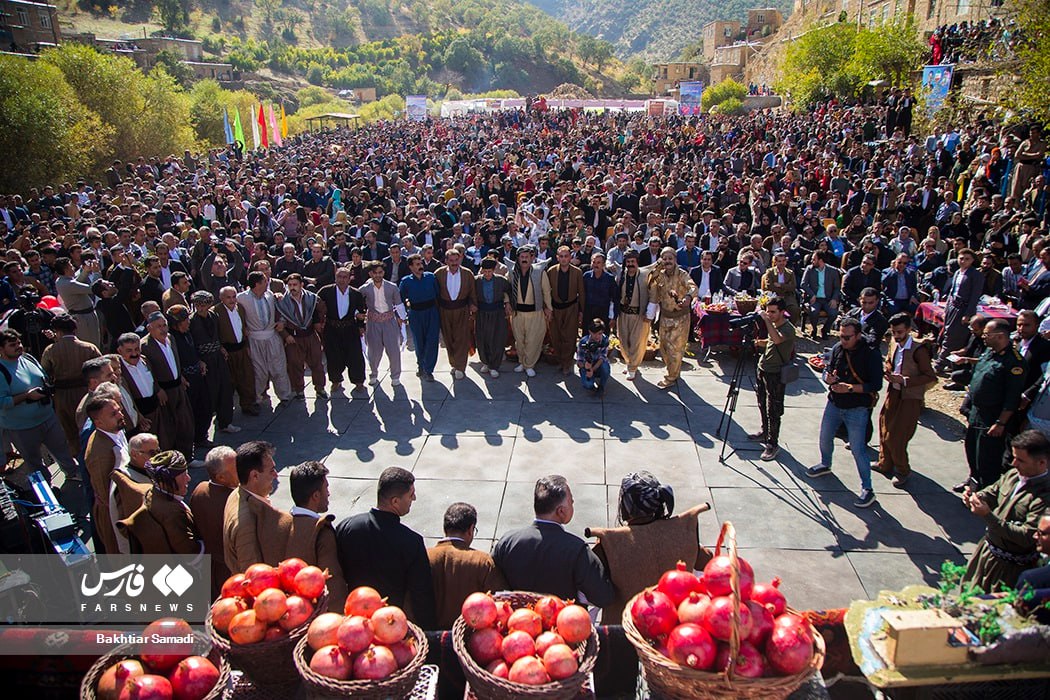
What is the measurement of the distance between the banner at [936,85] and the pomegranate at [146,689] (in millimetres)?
26879

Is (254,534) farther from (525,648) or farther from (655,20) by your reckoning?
(655,20)

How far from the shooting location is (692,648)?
250 centimetres

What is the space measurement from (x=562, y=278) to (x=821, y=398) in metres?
3.61

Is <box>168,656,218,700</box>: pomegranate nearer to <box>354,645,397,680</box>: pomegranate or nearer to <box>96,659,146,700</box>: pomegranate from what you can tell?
<box>96,659,146,700</box>: pomegranate

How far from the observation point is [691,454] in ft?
23.0

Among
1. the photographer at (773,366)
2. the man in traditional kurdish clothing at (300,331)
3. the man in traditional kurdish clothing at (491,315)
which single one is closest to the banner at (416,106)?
the man in traditional kurdish clothing at (491,315)

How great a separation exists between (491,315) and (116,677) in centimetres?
701

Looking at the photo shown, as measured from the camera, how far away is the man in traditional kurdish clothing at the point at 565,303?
29.2ft

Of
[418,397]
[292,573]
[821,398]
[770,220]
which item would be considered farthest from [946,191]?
[292,573]

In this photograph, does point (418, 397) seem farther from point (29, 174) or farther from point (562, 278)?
point (29, 174)

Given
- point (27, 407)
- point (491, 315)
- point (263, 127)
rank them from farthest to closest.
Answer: point (263, 127), point (491, 315), point (27, 407)

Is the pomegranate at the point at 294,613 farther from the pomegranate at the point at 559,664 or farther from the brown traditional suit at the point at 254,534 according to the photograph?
the pomegranate at the point at 559,664

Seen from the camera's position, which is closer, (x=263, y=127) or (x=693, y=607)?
(x=693, y=607)

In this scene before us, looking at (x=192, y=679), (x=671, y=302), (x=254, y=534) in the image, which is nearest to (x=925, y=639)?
(x=192, y=679)
